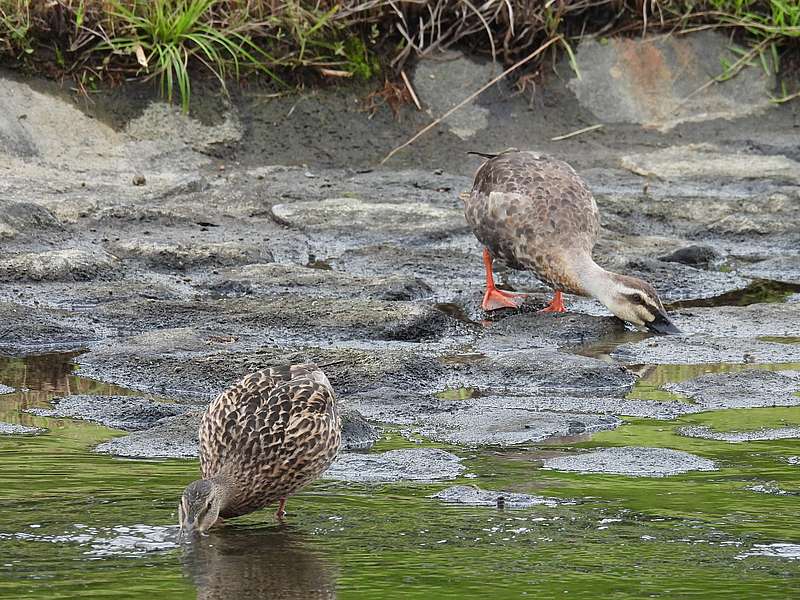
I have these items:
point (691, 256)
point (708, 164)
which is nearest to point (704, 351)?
point (691, 256)

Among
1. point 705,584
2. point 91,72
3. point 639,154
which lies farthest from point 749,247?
point 705,584

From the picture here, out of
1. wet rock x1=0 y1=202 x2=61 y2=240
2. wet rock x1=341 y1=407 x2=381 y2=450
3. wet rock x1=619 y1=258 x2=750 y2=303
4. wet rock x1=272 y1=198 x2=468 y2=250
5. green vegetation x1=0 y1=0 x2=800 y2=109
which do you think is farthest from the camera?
green vegetation x1=0 y1=0 x2=800 y2=109

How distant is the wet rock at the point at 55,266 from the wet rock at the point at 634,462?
3.93 m

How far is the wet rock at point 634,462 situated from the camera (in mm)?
5836

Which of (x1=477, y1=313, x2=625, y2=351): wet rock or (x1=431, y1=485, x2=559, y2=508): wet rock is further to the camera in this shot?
(x1=477, y1=313, x2=625, y2=351): wet rock

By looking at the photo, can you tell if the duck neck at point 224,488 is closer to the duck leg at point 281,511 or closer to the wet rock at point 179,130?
the duck leg at point 281,511

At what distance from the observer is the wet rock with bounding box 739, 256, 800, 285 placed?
32.3 ft

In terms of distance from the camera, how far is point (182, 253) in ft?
31.5

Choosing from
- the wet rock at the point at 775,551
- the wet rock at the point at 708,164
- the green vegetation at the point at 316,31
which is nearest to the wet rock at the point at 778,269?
the wet rock at the point at 708,164

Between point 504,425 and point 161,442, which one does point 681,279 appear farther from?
point 161,442

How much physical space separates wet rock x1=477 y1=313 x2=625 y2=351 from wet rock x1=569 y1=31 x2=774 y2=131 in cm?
458

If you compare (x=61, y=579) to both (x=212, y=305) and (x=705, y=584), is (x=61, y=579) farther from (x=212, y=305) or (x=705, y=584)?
(x=212, y=305)

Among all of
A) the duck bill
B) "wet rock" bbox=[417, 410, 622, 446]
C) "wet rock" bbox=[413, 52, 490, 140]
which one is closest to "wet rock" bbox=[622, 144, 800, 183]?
"wet rock" bbox=[413, 52, 490, 140]

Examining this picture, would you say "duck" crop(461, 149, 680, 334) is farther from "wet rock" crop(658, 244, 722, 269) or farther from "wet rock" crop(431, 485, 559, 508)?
"wet rock" crop(431, 485, 559, 508)
